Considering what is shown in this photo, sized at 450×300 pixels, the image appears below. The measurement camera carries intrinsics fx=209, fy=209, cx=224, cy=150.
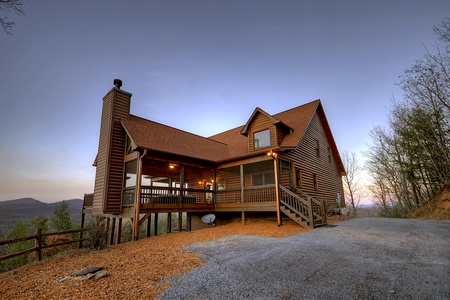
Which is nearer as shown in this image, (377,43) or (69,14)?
(69,14)

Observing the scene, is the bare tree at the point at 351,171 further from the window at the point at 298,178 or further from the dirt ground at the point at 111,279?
the dirt ground at the point at 111,279

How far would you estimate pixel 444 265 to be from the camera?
445 centimetres

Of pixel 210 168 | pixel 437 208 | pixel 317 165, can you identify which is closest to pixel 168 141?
pixel 210 168

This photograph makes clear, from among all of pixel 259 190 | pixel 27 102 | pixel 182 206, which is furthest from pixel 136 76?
pixel 259 190

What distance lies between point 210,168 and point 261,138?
4.20 meters

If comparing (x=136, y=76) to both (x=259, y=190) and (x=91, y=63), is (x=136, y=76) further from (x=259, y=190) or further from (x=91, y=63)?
(x=259, y=190)

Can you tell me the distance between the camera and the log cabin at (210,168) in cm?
1169

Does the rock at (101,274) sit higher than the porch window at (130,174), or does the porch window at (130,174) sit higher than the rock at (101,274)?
the porch window at (130,174)

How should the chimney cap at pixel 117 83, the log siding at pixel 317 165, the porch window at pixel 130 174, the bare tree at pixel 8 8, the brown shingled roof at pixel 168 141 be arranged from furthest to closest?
the log siding at pixel 317 165, the chimney cap at pixel 117 83, the porch window at pixel 130 174, the brown shingled roof at pixel 168 141, the bare tree at pixel 8 8

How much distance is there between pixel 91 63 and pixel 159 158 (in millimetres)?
11395

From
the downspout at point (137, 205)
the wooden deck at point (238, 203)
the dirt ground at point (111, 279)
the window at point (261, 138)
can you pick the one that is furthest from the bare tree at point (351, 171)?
the dirt ground at point (111, 279)

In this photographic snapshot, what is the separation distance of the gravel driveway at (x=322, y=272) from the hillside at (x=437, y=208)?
32.1 feet

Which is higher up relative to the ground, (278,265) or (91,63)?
(91,63)

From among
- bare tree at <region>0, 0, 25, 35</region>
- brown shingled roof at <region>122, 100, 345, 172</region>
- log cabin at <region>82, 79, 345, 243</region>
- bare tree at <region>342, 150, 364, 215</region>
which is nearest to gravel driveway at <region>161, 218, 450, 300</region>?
log cabin at <region>82, 79, 345, 243</region>
